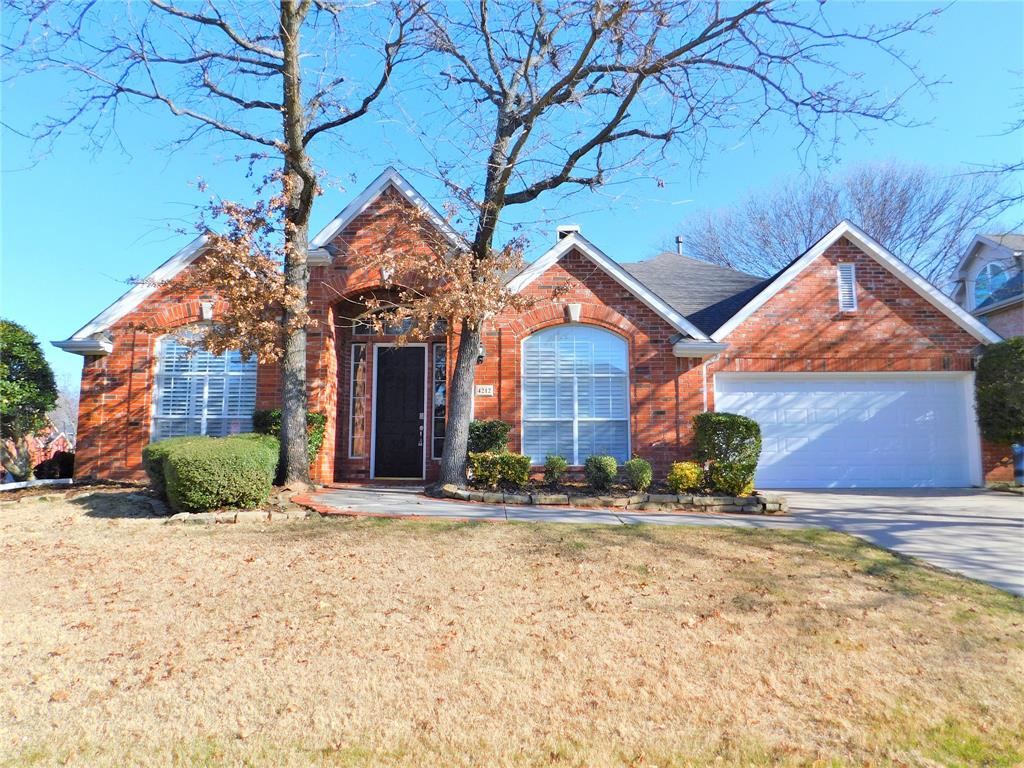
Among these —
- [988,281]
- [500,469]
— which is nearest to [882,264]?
[500,469]

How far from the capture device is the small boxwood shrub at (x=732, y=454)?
31.6ft

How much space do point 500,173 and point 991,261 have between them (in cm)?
1707

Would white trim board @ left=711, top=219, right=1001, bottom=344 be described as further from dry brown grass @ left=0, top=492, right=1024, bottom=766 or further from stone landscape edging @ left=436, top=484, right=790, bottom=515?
dry brown grass @ left=0, top=492, right=1024, bottom=766

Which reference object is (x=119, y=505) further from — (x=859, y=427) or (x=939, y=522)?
(x=859, y=427)

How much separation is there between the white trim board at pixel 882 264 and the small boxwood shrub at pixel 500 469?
497 cm

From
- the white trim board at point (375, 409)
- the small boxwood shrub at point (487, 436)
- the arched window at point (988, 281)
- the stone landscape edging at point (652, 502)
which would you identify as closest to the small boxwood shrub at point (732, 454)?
the stone landscape edging at point (652, 502)

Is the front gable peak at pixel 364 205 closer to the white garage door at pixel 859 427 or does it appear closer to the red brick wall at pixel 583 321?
the red brick wall at pixel 583 321

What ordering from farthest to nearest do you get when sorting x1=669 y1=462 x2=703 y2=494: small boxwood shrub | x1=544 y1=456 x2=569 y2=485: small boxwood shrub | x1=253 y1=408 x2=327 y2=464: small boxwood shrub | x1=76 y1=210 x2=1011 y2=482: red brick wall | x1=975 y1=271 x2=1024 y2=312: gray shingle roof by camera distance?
x1=975 y1=271 x2=1024 y2=312: gray shingle roof
x1=76 y1=210 x2=1011 y2=482: red brick wall
x1=253 y1=408 x2=327 y2=464: small boxwood shrub
x1=544 y1=456 x2=569 y2=485: small boxwood shrub
x1=669 y1=462 x2=703 y2=494: small boxwood shrub

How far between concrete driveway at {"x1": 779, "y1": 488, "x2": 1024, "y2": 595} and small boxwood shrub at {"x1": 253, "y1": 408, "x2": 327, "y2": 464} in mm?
7767

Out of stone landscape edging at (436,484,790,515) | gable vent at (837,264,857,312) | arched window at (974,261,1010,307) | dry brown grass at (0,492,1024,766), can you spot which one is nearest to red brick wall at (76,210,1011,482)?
gable vent at (837,264,857,312)

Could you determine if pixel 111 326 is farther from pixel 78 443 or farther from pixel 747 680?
pixel 747 680

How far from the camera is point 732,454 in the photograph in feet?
32.0

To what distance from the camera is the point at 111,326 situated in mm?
11508

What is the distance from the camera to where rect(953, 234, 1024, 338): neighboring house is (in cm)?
1692
